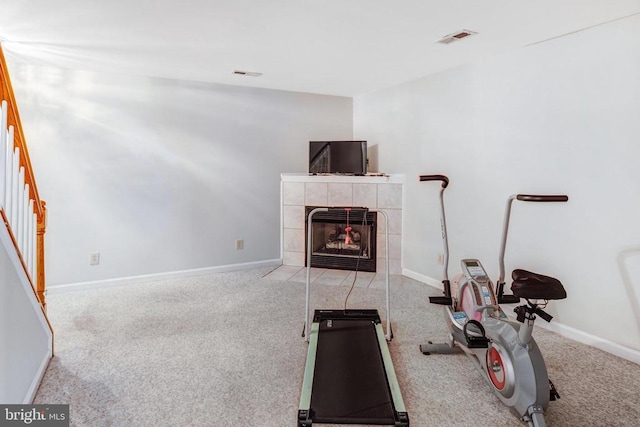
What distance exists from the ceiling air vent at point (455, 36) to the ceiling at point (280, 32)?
6 centimetres

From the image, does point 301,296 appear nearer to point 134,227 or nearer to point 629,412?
point 134,227

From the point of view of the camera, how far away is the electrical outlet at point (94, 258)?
3.79 metres

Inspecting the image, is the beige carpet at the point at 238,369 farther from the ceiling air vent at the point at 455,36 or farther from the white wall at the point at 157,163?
the ceiling air vent at the point at 455,36

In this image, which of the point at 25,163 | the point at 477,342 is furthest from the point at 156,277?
the point at 477,342

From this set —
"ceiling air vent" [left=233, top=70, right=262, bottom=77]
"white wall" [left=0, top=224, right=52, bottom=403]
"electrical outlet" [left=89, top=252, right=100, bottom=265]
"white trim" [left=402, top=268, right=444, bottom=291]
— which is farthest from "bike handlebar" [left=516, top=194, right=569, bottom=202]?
"electrical outlet" [left=89, top=252, right=100, bottom=265]

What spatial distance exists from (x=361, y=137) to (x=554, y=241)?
2.85 meters

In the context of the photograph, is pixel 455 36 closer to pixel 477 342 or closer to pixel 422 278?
pixel 477 342

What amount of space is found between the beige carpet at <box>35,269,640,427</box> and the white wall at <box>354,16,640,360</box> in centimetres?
48

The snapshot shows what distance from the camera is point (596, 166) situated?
250 cm

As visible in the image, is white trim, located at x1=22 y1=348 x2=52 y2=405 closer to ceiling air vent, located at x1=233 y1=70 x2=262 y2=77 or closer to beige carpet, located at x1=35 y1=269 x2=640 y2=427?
beige carpet, located at x1=35 y1=269 x2=640 y2=427

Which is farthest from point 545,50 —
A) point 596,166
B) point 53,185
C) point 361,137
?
point 53,185

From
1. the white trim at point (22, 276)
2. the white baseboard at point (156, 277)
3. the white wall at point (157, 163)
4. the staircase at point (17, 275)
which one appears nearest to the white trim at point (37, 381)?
the staircase at point (17, 275)

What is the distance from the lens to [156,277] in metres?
4.12

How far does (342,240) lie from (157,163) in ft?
8.21
